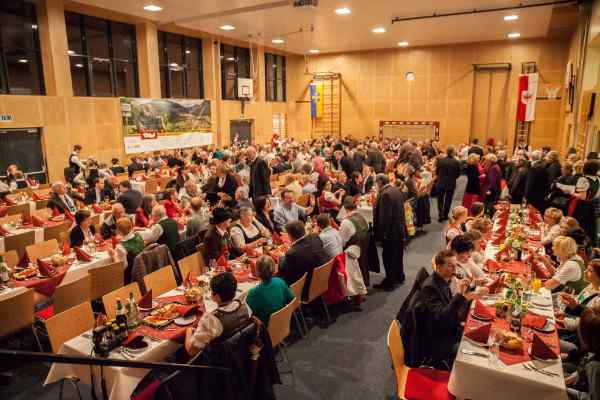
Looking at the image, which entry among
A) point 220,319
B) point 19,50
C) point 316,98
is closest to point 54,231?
point 220,319

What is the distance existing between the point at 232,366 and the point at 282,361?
172 cm

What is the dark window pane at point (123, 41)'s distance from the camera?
13.7 meters

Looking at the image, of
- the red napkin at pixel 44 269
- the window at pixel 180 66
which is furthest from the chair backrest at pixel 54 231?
the window at pixel 180 66

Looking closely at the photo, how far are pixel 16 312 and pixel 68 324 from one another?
101 cm

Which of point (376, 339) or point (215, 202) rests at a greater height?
point (215, 202)

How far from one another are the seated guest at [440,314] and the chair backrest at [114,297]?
9.65 ft

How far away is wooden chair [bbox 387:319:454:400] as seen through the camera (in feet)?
11.1

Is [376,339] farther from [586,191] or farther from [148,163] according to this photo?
[148,163]

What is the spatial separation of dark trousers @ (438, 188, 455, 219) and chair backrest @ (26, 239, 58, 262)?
27.0 ft

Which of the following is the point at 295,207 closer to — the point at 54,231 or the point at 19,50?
the point at 54,231

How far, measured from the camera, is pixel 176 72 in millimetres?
16547

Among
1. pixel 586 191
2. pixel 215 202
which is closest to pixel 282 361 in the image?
pixel 215 202

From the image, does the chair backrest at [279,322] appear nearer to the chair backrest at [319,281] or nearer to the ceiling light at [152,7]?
the chair backrest at [319,281]

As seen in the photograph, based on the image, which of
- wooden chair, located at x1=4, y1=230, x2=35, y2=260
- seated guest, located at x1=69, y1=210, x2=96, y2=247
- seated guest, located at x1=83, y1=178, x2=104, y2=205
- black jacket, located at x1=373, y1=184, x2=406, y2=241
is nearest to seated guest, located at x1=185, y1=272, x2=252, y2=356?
black jacket, located at x1=373, y1=184, x2=406, y2=241
